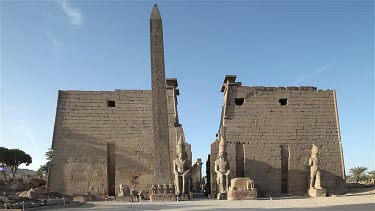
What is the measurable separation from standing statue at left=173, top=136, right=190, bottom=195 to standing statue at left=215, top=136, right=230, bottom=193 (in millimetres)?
1296

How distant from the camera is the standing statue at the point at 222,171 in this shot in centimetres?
1528

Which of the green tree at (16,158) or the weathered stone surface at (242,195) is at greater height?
the green tree at (16,158)

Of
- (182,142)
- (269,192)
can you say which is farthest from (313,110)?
(182,142)

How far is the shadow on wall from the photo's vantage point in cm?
1681

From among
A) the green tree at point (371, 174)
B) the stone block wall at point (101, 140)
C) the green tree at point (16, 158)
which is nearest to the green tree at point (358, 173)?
the green tree at point (371, 174)

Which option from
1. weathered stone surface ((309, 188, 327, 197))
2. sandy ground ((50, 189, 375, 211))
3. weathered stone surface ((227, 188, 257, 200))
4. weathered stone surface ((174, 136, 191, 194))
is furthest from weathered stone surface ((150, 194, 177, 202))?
weathered stone surface ((309, 188, 327, 197))

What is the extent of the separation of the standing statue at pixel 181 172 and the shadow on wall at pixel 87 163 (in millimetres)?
2354

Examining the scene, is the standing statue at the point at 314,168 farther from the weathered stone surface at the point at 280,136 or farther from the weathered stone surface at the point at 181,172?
the weathered stone surface at the point at 181,172

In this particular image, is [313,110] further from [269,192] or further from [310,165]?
[269,192]

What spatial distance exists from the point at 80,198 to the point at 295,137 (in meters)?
9.74

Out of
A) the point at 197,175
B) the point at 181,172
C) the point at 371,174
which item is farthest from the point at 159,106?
the point at 371,174

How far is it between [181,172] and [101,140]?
4.38 metres

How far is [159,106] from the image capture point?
500 inches

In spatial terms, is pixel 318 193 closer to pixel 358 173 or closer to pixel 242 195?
pixel 242 195
